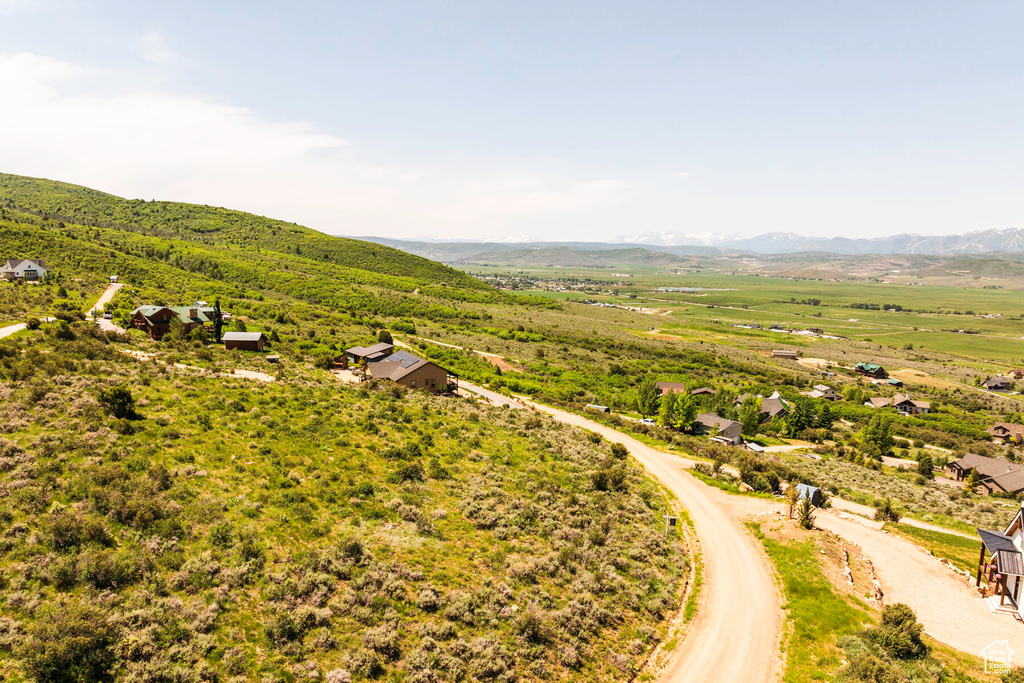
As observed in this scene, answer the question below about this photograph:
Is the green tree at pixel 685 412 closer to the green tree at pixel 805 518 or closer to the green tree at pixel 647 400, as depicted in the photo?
the green tree at pixel 647 400

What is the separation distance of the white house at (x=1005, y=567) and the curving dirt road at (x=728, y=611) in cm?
1131

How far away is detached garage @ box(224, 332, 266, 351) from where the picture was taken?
5494 cm

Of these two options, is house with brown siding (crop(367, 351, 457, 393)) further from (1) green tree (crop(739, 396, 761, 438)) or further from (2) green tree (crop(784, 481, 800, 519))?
(1) green tree (crop(739, 396, 761, 438))

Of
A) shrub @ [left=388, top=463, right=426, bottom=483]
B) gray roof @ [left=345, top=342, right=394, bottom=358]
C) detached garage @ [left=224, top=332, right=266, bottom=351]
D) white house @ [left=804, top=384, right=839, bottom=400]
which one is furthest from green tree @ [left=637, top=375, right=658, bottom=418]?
detached garage @ [left=224, top=332, right=266, bottom=351]

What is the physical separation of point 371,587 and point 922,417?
4206 inches

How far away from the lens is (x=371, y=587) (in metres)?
18.2

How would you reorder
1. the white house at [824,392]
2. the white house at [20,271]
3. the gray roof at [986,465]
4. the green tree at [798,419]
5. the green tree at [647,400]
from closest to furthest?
the gray roof at [986,465]
the white house at [20,271]
the green tree at [647,400]
the green tree at [798,419]
the white house at [824,392]

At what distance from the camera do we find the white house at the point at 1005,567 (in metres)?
24.3

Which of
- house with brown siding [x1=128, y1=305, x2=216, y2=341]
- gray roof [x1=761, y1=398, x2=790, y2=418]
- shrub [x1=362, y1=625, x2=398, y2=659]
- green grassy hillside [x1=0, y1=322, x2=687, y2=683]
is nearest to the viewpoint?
green grassy hillside [x1=0, y1=322, x2=687, y2=683]

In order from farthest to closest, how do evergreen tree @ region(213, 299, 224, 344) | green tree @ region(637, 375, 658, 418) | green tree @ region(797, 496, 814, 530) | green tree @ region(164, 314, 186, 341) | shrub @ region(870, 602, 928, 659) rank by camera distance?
1. green tree @ region(637, 375, 658, 418)
2. evergreen tree @ region(213, 299, 224, 344)
3. green tree @ region(164, 314, 186, 341)
4. green tree @ region(797, 496, 814, 530)
5. shrub @ region(870, 602, 928, 659)

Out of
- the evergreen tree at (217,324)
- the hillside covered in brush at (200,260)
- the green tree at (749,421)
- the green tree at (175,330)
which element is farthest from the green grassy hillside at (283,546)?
the hillside covered in brush at (200,260)

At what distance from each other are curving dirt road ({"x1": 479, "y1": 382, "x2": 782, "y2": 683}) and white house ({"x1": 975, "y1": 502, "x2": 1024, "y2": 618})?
11.3 metres

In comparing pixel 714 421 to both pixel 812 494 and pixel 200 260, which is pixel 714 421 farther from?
pixel 200 260

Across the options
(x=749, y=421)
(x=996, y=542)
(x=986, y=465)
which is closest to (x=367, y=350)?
(x=749, y=421)
